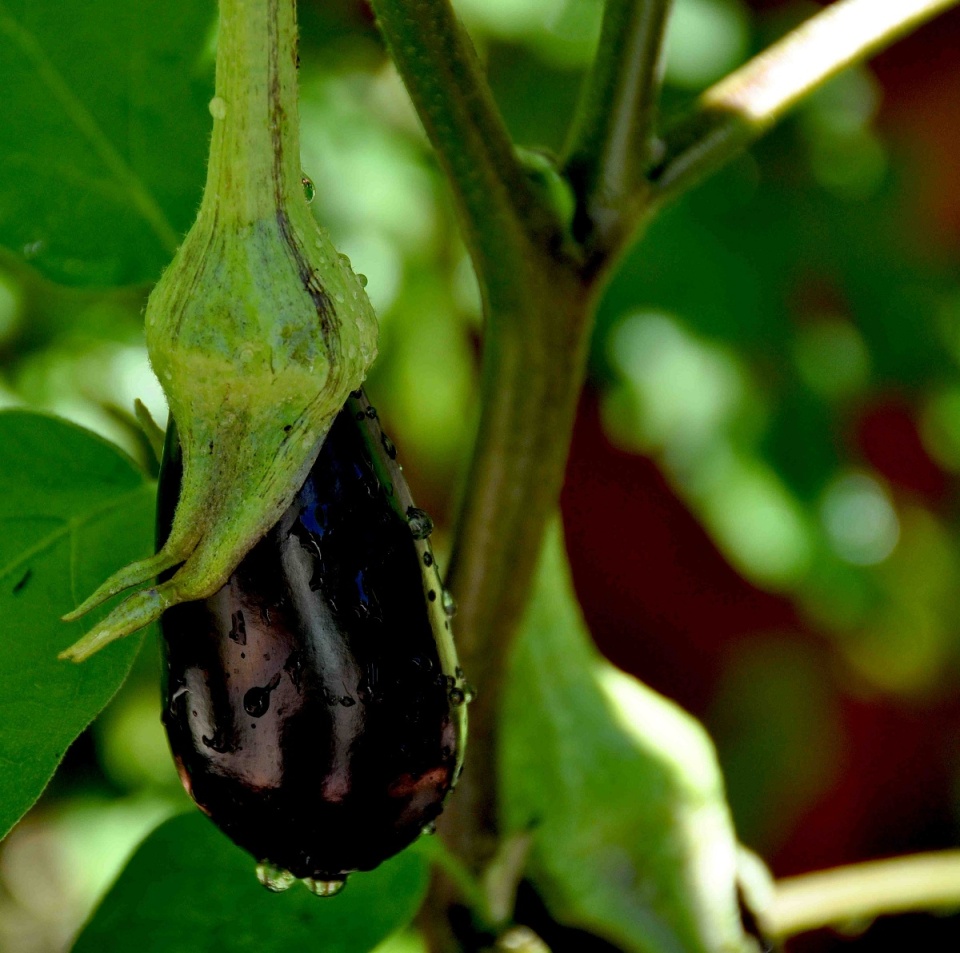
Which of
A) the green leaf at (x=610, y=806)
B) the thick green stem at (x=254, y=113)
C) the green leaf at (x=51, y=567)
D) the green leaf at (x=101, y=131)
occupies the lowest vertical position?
the green leaf at (x=610, y=806)

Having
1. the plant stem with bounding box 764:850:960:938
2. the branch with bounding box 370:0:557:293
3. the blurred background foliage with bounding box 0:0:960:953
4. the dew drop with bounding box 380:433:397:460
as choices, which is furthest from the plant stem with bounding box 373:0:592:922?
the blurred background foliage with bounding box 0:0:960:953

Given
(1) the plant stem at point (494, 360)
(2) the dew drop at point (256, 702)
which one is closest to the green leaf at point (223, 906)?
(1) the plant stem at point (494, 360)

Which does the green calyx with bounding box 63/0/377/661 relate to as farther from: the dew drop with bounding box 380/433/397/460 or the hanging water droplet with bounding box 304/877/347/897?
the hanging water droplet with bounding box 304/877/347/897

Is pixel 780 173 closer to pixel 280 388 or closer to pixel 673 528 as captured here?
pixel 673 528

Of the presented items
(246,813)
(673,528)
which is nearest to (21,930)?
(673,528)

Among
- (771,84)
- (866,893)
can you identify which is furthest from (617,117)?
(866,893)

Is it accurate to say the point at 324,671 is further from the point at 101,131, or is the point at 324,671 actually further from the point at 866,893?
the point at 866,893

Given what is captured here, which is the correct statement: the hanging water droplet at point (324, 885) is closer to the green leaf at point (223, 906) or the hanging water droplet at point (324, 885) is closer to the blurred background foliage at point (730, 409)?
the green leaf at point (223, 906)

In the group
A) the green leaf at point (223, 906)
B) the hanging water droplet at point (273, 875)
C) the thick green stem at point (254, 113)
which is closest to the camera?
the thick green stem at point (254, 113)
